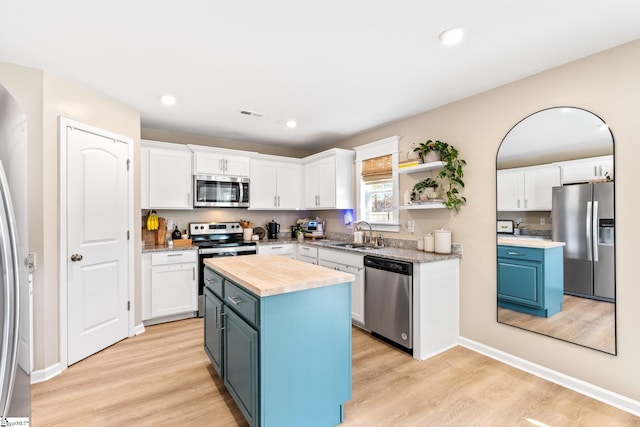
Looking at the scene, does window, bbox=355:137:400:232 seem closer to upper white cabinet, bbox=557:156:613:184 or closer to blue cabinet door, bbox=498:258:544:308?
blue cabinet door, bbox=498:258:544:308

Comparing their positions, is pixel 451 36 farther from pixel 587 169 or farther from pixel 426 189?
pixel 426 189

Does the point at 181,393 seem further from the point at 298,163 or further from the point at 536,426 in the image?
the point at 298,163

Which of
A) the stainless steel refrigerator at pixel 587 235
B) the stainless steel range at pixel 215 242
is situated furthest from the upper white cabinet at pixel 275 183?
the stainless steel refrigerator at pixel 587 235

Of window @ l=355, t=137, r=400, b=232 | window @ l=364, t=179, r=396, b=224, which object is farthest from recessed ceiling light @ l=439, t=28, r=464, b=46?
window @ l=364, t=179, r=396, b=224

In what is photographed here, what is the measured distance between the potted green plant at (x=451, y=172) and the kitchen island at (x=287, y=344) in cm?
178

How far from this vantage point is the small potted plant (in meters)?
3.19

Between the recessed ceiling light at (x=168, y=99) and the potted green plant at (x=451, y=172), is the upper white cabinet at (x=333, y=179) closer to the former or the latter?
the potted green plant at (x=451, y=172)

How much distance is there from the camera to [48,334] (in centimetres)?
246

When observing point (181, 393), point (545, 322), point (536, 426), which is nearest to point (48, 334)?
point (181, 393)

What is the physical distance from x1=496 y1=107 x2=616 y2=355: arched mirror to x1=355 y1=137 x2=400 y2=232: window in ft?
4.24

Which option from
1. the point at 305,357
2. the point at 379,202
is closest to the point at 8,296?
the point at 305,357

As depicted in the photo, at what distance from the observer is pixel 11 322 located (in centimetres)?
Answer: 72

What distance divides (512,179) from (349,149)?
2464mm

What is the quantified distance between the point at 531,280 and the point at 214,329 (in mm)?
2718
